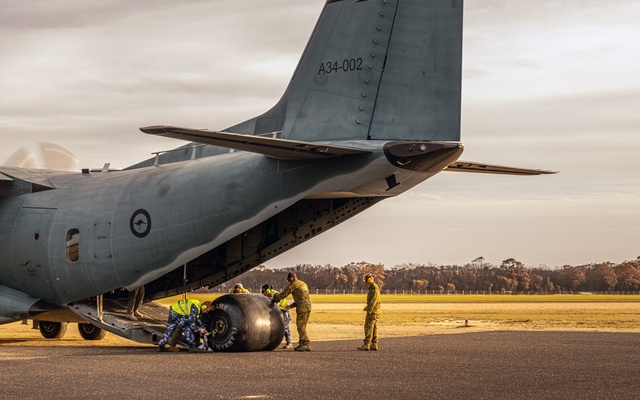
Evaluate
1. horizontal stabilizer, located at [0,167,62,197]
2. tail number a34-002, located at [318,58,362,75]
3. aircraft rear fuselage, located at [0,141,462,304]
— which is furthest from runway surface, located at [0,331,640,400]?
tail number a34-002, located at [318,58,362,75]

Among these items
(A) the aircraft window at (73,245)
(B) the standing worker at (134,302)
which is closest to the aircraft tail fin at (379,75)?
(B) the standing worker at (134,302)

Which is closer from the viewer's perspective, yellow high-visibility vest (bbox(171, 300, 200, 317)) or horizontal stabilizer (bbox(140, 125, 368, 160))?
horizontal stabilizer (bbox(140, 125, 368, 160))

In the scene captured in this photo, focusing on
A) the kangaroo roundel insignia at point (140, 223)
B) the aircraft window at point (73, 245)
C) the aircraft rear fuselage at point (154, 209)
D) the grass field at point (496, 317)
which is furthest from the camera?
the grass field at point (496, 317)

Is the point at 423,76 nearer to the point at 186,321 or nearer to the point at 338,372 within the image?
the point at 338,372

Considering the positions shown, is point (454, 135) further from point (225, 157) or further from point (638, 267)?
point (638, 267)

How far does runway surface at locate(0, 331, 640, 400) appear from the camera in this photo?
1409 centimetres

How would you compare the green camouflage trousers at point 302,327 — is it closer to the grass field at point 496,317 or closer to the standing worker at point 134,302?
the standing worker at point 134,302

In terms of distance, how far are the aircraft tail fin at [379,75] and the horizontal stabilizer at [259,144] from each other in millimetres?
1248

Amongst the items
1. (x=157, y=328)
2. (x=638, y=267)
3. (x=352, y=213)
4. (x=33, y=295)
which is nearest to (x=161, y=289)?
(x=157, y=328)

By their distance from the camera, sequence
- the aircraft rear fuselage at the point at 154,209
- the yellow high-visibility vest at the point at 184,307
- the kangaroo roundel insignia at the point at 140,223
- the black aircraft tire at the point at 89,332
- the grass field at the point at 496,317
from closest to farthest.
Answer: the aircraft rear fuselage at the point at 154,209, the yellow high-visibility vest at the point at 184,307, the kangaroo roundel insignia at the point at 140,223, the black aircraft tire at the point at 89,332, the grass field at the point at 496,317

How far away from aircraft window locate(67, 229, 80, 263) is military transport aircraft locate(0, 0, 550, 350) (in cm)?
4

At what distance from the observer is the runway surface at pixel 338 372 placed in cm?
1409

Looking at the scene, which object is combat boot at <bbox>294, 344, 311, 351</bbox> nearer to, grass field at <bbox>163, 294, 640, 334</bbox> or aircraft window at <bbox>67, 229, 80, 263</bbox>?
aircraft window at <bbox>67, 229, 80, 263</bbox>

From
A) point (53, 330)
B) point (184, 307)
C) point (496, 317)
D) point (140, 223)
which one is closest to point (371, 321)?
point (184, 307)
